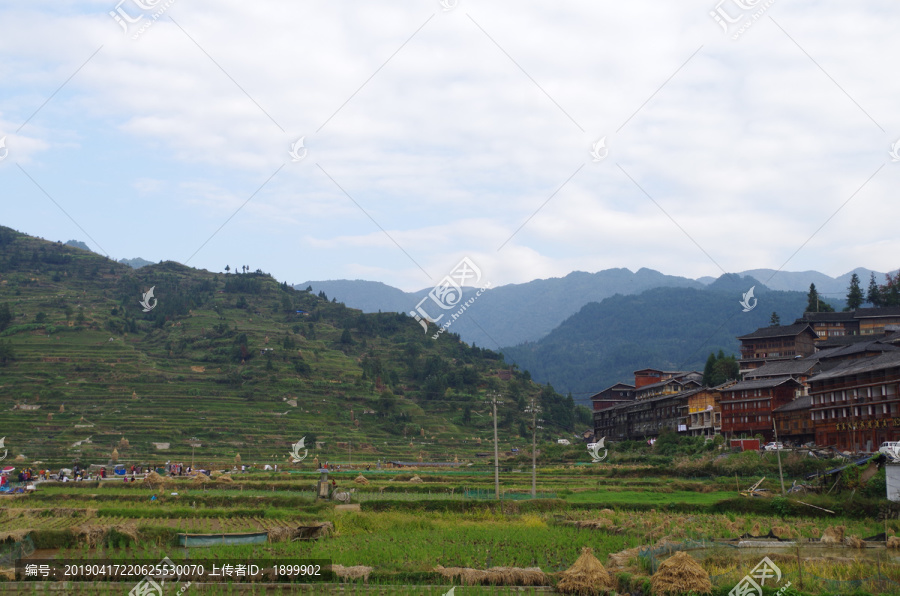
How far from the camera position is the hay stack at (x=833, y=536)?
76.8 feet

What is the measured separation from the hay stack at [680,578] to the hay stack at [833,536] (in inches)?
325

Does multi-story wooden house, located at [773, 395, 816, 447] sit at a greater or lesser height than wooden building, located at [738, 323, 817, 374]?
lesser

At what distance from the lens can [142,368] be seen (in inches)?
3297

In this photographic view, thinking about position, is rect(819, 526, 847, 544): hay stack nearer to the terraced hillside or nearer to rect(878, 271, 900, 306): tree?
the terraced hillside

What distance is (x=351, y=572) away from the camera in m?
19.8

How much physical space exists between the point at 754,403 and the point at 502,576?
4675cm

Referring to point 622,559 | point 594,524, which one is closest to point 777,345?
point 594,524

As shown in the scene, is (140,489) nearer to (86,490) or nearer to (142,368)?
(86,490)

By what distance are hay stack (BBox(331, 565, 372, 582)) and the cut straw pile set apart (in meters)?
1.91

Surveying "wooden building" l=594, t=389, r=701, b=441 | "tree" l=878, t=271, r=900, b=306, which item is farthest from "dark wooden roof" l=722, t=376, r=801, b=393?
"tree" l=878, t=271, r=900, b=306

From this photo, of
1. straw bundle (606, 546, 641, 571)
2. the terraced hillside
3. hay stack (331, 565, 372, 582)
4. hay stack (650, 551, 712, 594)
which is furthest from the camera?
the terraced hillside

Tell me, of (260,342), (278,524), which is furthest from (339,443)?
(278,524)

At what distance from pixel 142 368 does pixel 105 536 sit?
63548 millimetres

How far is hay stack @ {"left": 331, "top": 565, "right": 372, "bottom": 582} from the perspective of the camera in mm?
19672
